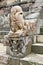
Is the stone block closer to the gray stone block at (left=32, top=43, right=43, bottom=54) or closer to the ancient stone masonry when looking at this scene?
the ancient stone masonry

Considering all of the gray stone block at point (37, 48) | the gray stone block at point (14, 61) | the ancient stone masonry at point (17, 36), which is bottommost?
the gray stone block at point (14, 61)

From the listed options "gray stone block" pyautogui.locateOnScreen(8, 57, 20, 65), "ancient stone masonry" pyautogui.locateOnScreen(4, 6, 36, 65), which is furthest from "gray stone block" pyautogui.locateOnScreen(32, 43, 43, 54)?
"gray stone block" pyautogui.locateOnScreen(8, 57, 20, 65)

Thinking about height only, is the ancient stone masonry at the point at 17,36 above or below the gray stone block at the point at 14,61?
above

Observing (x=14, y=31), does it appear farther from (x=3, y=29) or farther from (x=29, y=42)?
(x=3, y=29)

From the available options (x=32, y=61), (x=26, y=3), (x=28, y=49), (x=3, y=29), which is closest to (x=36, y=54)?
(x=28, y=49)

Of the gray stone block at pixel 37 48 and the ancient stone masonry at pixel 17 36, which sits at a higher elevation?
the ancient stone masonry at pixel 17 36

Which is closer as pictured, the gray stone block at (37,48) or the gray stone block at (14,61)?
the gray stone block at (14,61)

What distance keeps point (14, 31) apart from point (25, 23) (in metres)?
0.24

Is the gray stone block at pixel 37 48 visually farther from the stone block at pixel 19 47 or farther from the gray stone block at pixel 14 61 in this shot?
the gray stone block at pixel 14 61

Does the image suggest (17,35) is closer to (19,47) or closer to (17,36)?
(17,36)

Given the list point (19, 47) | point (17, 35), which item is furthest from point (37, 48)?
point (17, 35)

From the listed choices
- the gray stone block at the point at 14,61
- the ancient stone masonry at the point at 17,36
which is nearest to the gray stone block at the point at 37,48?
the ancient stone masonry at the point at 17,36

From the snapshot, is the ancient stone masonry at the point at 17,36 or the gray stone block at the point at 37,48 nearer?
the ancient stone masonry at the point at 17,36

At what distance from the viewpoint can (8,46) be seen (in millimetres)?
2334
